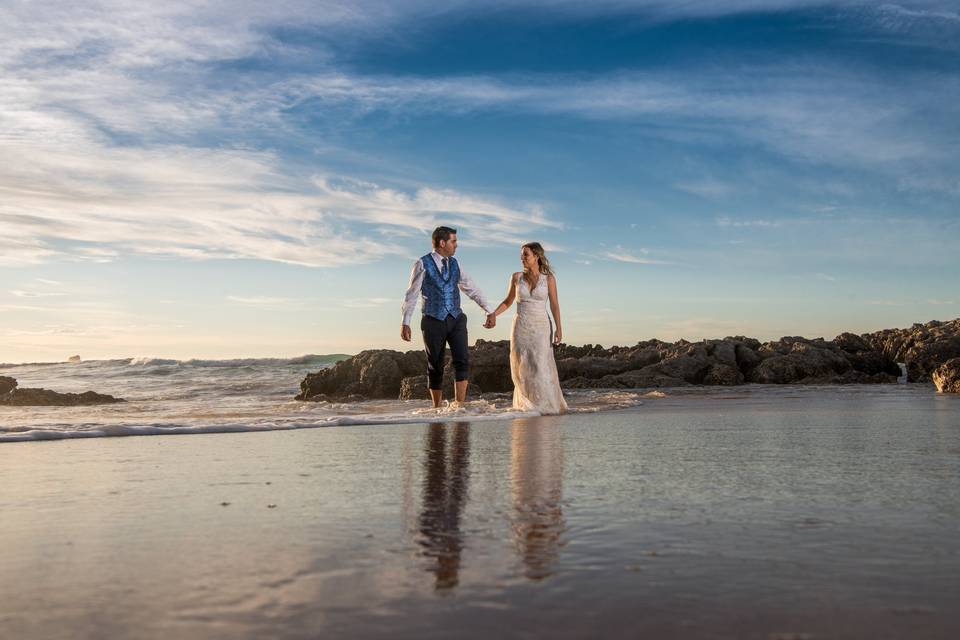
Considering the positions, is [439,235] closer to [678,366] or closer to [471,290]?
[471,290]

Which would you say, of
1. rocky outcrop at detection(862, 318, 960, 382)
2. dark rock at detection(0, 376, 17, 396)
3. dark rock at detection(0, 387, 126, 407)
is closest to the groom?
dark rock at detection(0, 387, 126, 407)

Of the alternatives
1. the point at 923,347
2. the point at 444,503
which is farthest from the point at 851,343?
the point at 444,503

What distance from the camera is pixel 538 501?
3.18 m

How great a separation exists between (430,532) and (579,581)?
2.45 ft

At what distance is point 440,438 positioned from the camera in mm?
6188

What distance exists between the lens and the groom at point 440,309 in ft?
32.8

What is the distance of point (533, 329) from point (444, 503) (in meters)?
7.09

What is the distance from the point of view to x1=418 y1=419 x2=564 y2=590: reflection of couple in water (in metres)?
2.23

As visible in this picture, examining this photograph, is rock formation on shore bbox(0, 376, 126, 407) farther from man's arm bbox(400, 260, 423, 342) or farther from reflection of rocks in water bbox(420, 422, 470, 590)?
reflection of rocks in water bbox(420, 422, 470, 590)

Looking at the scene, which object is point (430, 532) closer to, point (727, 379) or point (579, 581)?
point (579, 581)

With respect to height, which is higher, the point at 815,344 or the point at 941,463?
the point at 815,344

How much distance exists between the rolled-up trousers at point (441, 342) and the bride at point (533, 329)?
0.52m

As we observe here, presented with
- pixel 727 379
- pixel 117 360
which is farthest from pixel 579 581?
pixel 117 360

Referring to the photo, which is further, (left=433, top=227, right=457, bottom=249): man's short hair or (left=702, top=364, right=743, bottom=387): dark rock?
(left=702, top=364, right=743, bottom=387): dark rock
